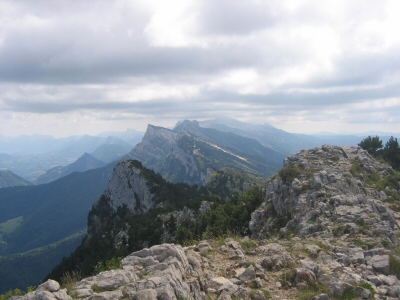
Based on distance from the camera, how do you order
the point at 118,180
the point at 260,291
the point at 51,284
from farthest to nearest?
the point at 118,180 → the point at 260,291 → the point at 51,284

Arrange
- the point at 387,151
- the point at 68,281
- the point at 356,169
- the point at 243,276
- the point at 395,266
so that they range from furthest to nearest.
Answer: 1. the point at 387,151
2. the point at 356,169
3. the point at 395,266
4. the point at 68,281
5. the point at 243,276

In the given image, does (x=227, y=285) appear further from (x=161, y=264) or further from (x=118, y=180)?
(x=118, y=180)

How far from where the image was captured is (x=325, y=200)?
87.1ft

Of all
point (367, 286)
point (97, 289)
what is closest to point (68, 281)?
point (97, 289)

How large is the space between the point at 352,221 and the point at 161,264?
1742 centimetres

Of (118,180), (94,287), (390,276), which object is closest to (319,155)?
(390,276)

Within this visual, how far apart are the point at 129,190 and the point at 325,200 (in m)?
158

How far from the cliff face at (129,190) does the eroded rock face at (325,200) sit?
114826 millimetres

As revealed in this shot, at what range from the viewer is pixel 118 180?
187 metres

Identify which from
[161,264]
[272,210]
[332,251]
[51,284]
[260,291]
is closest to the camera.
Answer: [51,284]

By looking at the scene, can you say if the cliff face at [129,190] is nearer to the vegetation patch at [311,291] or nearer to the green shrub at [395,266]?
the green shrub at [395,266]

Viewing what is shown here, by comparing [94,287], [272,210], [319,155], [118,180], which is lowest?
[118,180]

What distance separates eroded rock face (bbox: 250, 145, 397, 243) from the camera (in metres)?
21.4

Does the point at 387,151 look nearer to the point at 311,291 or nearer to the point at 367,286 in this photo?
the point at 367,286
